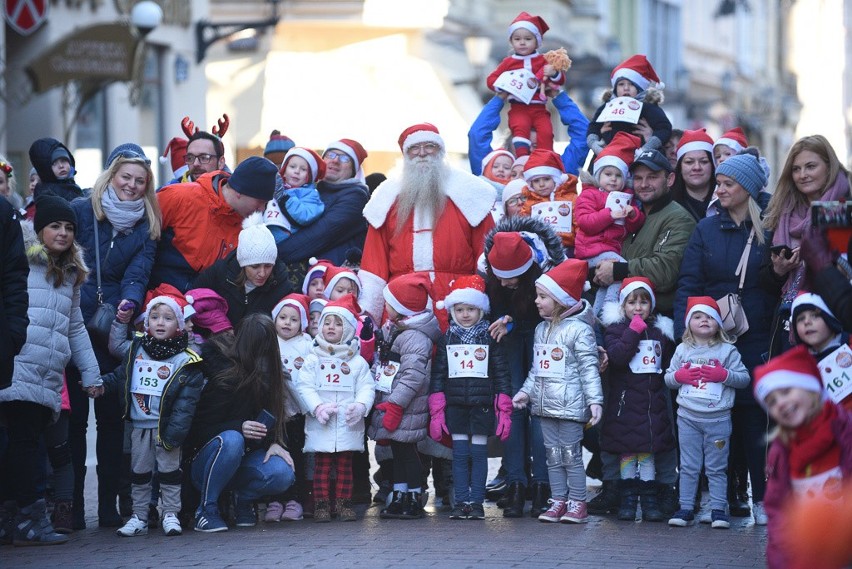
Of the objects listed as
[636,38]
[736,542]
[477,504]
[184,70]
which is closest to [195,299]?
[477,504]

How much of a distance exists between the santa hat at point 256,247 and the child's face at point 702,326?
249 cm

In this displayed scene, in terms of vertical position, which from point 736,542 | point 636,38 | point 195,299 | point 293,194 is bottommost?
point 736,542

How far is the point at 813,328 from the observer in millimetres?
8422

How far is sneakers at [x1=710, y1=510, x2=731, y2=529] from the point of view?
9.53 metres

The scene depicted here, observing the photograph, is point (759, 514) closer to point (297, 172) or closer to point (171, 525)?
point (171, 525)

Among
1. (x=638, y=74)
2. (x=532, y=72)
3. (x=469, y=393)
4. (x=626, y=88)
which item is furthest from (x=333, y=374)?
(x=532, y=72)

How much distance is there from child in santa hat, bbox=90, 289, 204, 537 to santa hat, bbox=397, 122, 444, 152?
2.00 m

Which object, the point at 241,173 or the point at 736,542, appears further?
the point at 241,173

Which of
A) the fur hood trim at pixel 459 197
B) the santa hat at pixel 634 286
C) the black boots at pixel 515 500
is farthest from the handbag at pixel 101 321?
the santa hat at pixel 634 286

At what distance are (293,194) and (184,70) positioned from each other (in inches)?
566

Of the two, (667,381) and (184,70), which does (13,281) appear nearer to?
(667,381)

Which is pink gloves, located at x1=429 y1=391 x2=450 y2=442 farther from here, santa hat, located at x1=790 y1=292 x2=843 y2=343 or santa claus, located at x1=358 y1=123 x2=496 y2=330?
santa hat, located at x1=790 y1=292 x2=843 y2=343

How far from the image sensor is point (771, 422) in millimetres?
9930

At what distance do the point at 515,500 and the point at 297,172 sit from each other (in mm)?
2640
